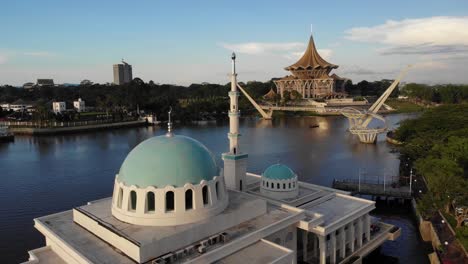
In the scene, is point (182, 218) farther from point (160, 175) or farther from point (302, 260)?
point (302, 260)

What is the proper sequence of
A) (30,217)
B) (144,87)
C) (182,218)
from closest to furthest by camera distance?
(182,218), (30,217), (144,87)

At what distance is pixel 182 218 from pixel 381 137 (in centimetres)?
5613

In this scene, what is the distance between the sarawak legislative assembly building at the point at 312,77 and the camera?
423 feet

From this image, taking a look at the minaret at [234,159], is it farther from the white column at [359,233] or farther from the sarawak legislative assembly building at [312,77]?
the sarawak legislative assembly building at [312,77]

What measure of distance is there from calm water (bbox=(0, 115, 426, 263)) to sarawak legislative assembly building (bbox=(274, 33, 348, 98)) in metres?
50.0

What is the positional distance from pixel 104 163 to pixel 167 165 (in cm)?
3383

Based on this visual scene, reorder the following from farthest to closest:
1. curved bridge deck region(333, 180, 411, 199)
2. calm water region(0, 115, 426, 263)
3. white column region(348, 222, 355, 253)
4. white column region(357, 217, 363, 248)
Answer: curved bridge deck region(333, 180, 411, 199)
calm water region(0, 115, 426, 263)
white column region(357, 217, 363, 248)
white column region(348, 222, 355, 253)

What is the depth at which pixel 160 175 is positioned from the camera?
16.2 meters

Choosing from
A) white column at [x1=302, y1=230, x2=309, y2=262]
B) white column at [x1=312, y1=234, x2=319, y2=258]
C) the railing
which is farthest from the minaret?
the railing

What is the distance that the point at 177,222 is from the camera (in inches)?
635

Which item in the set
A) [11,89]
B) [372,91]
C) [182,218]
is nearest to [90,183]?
[182,218]

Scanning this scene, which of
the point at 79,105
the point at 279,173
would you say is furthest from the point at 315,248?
the point at 79,105

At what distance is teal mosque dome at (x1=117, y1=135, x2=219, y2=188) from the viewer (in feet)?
53.4

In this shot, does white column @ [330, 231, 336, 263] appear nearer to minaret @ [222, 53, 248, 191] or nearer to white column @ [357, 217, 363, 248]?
white column @ [357, 217, 363, 248]
